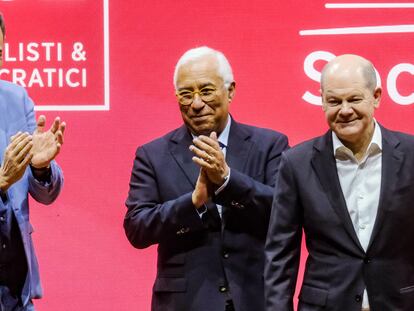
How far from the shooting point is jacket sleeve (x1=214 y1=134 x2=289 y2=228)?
8.34 feet

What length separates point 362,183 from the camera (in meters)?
2.44

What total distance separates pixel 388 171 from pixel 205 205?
610 mm

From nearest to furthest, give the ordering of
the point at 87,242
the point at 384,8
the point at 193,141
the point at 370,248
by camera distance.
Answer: the point at 370,248, the point at 193,141, the point at 384,8, the point at 87,242

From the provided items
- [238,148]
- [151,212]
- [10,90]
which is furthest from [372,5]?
[10,90]

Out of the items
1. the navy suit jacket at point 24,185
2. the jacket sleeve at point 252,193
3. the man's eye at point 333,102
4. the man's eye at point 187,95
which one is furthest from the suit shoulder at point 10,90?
the man's eye at point 333,102

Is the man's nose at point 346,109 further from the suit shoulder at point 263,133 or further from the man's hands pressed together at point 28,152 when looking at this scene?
the man's hands pressed together at point 28,152

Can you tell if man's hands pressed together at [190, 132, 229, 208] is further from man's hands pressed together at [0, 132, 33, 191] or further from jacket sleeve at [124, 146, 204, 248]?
man's hands pressed together at [0, 132, 33, 191]

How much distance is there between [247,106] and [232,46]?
0.27m

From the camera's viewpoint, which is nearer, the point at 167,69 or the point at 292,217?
the point at 292,217

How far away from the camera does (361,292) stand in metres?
2.39

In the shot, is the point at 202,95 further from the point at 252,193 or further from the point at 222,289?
the point at 222,289

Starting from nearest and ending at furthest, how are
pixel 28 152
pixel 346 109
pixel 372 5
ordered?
pixel 346 109 < pixel 28 152 < pixel 372 5

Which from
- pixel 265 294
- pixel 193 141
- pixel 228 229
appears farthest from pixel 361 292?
pixel 193 141

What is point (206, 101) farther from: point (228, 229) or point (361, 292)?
point (361, 292)
